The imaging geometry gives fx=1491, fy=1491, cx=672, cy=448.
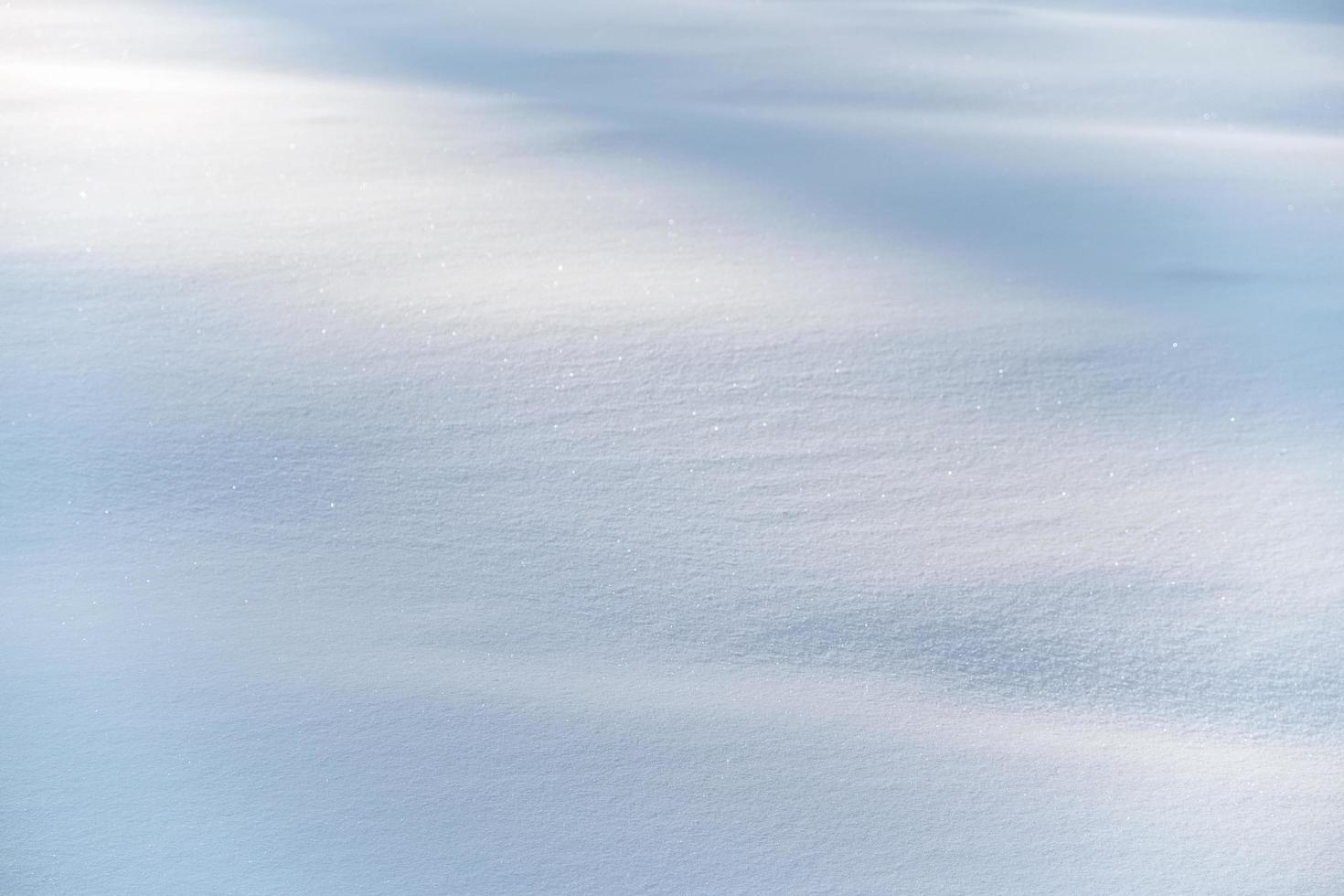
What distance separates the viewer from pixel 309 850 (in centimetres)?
58

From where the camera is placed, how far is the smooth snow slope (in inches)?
23.8

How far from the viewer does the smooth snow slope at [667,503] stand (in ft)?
1.98

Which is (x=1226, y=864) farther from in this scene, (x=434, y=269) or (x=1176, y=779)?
(x=434, y=269)

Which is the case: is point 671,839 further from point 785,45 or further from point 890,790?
point 785,45

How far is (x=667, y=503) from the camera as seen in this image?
84 centimetres

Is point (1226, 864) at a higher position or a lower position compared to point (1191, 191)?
lower

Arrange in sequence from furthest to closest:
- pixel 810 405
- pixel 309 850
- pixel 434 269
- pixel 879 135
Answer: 1. pixel 879 135
2. pixel 434 269
3. pixel 810 405
4. pixel 309 850

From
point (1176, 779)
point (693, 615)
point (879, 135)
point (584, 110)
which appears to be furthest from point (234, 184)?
point (1176, 779)

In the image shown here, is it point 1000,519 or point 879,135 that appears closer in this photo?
point 1000,519

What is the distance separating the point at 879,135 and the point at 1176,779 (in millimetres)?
1051

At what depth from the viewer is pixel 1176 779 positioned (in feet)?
2.07

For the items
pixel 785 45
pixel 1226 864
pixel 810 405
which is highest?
pixel 785 45

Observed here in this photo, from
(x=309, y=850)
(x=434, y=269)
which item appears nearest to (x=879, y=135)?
(x=434, y=269)

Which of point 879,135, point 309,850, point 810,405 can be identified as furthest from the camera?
point 879,135
